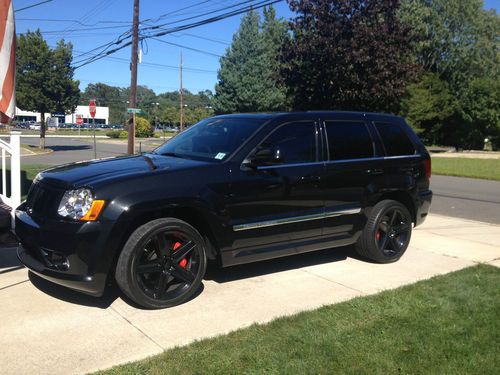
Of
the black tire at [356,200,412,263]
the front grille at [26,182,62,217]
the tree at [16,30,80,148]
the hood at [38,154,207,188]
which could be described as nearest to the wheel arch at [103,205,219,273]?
the hood at [38,154,207,188]

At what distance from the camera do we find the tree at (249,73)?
50.5 meters

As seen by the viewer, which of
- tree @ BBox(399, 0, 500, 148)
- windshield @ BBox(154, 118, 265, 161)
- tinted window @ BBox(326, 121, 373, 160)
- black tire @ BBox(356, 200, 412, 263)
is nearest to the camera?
windshield @ BBox(154, 118, 265, 161)

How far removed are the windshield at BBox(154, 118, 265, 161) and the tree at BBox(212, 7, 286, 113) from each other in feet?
147

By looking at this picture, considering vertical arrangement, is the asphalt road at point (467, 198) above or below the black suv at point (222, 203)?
below

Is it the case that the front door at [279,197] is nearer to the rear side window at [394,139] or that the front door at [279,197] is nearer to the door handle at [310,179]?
the door handle at [310,179]

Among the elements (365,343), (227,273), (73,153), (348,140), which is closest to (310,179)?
(348,140)

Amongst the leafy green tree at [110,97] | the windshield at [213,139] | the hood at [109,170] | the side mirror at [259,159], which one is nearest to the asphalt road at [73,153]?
the windshield at [213,139]

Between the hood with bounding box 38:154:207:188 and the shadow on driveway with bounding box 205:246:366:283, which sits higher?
the hood with bounding box 38:154:207:188

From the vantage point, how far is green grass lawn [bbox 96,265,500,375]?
134 inches

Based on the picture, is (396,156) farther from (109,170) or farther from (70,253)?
(70,253)

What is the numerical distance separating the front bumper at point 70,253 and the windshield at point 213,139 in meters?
1.47

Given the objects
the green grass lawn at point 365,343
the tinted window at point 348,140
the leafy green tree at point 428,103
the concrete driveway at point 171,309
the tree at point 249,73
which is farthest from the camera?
the tree at point 249,73

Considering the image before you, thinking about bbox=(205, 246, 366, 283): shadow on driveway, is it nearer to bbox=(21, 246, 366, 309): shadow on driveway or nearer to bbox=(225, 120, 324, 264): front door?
bbox=(21, 246, 366, 309): shadow on driveway

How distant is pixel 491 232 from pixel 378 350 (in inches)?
219
